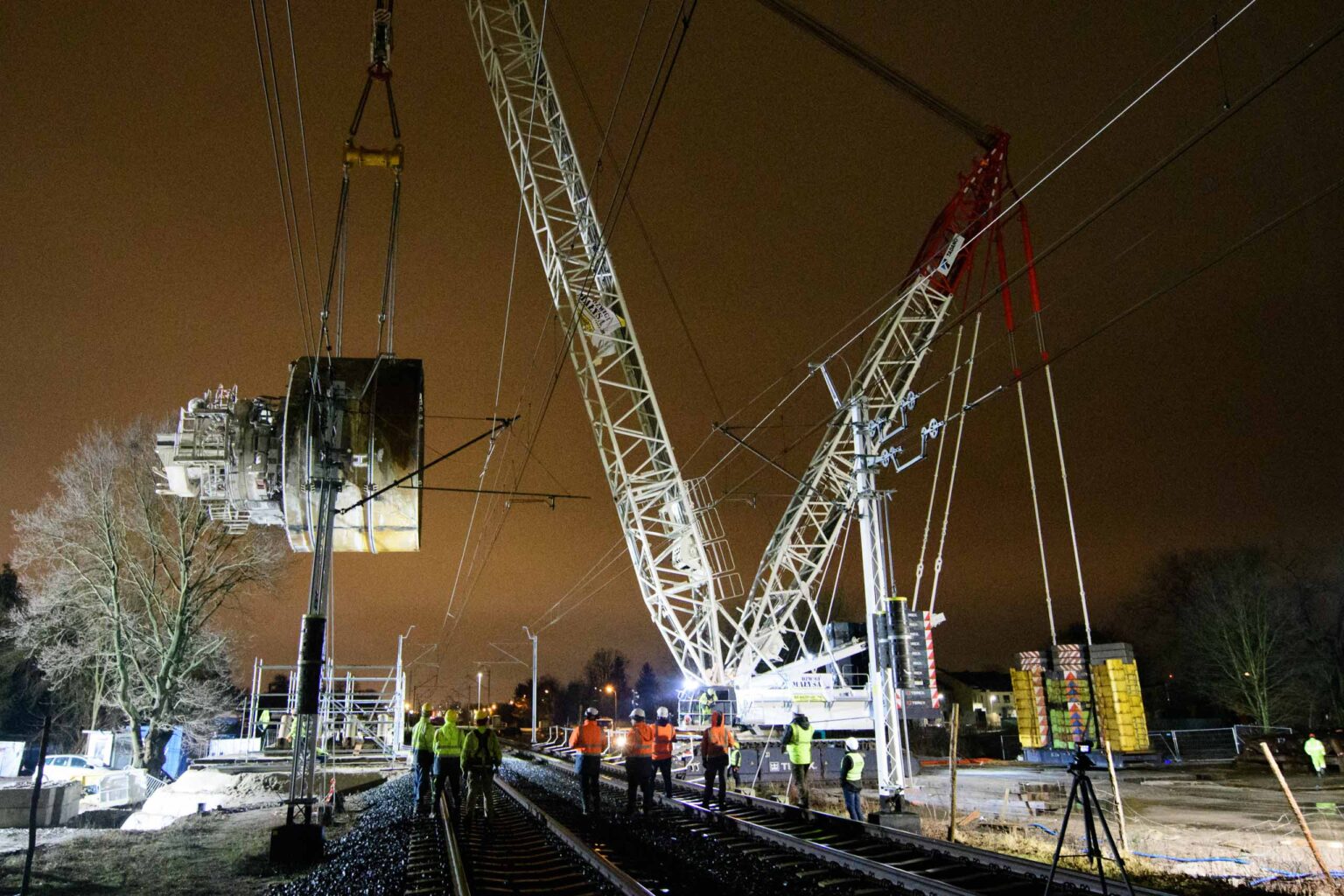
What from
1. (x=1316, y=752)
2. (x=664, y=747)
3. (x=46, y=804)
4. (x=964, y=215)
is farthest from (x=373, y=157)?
(x=1316, y=752)

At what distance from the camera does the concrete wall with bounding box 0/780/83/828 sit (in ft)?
56.0

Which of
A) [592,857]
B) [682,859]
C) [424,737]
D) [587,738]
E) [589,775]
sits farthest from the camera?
[424,737]

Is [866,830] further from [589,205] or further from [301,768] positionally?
[589,205]

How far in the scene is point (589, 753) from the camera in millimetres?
13727

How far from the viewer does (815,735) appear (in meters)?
29.3

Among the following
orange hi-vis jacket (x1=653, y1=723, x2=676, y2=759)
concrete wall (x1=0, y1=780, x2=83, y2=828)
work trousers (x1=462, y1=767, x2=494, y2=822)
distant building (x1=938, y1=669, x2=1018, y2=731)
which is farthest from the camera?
distant building (x1=938, y1=669, x2=1018, y2=731)

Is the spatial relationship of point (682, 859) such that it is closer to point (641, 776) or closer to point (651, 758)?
point (641, 776)

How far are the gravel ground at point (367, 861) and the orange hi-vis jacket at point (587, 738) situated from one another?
2.61m

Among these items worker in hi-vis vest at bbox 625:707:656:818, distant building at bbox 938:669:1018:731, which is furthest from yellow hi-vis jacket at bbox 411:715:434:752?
distant building at bbox 938:669:1018:731

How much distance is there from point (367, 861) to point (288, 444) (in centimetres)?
859

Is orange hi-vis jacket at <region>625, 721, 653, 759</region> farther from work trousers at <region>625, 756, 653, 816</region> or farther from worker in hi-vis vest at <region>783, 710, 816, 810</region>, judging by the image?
worker in hi-vis vest at <region>783, 710, 816, 810</region>

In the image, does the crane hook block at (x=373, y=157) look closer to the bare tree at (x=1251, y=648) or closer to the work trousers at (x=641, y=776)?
the work trousers at (x=641, y=776)

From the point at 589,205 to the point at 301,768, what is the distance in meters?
21.1

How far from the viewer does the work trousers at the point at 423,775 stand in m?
14.8
